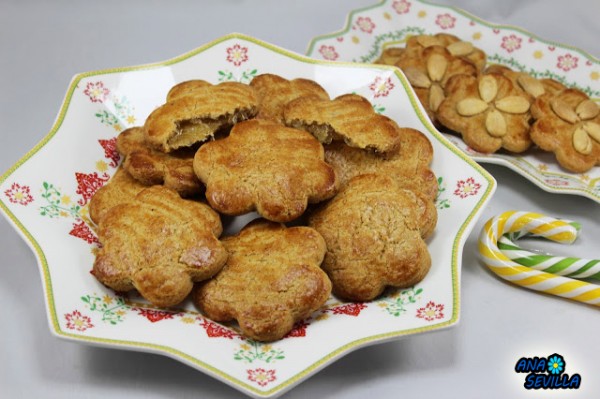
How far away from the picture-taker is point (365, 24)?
14.4 feet

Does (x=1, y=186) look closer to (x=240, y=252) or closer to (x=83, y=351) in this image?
(x=83, y=351)

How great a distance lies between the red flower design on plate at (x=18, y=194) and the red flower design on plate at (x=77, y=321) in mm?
578

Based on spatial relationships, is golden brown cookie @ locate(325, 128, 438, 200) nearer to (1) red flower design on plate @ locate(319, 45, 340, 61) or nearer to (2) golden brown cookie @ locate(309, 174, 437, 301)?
(2) golden brown cookie @ locate(309, 174, 437, 301)

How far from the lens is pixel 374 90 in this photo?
3.52 m

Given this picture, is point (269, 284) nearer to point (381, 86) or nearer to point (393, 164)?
point (393, 164)

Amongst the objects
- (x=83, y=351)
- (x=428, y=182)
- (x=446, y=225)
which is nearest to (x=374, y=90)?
(x=428, y=182)

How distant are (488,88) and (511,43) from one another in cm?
81

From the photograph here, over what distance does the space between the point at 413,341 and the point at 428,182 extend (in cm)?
66

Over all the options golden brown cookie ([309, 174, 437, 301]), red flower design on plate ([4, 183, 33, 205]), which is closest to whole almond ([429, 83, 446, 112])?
golden brown cookie ([309, 174, 437, 301])

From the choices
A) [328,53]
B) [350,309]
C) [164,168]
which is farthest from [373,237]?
[328,53]

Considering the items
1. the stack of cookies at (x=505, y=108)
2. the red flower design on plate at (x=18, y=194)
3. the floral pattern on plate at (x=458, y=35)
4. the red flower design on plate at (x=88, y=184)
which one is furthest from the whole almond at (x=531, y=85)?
the red flower design on plate at (x=18, y=194)

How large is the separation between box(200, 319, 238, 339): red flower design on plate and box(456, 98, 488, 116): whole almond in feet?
5.77

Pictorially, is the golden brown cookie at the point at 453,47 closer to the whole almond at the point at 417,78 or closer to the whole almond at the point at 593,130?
the whole almond at the point at 417,78

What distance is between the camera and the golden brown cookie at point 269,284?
97.0 inches
